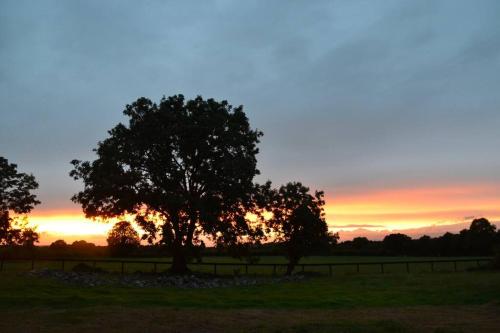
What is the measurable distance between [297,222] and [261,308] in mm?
22098

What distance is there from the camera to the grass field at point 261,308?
50.1 feet

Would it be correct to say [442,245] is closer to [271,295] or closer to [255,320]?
[271,295]

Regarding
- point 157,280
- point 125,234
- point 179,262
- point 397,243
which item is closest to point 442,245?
→ point 397,243

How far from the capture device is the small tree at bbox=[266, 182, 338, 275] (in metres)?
42.2

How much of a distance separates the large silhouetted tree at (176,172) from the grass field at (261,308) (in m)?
10.2

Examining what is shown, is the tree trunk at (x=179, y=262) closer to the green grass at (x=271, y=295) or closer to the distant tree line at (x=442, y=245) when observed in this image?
the green grass at (x=271, y=295)

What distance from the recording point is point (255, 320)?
16.8m

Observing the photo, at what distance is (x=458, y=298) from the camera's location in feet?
76.1

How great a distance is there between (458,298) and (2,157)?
42082 millimetres

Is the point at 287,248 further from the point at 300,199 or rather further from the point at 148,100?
the point at 148,100

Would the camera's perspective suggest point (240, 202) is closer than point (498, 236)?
Yes

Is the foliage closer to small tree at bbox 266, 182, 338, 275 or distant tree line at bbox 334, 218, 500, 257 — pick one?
distant tree line at bbox 334, 218, 500, 257

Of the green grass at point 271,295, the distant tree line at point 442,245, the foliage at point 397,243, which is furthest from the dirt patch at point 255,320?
the foliage at point 397,243

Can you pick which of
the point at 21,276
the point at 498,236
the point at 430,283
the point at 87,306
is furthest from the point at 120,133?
Result: the point at 498,236
